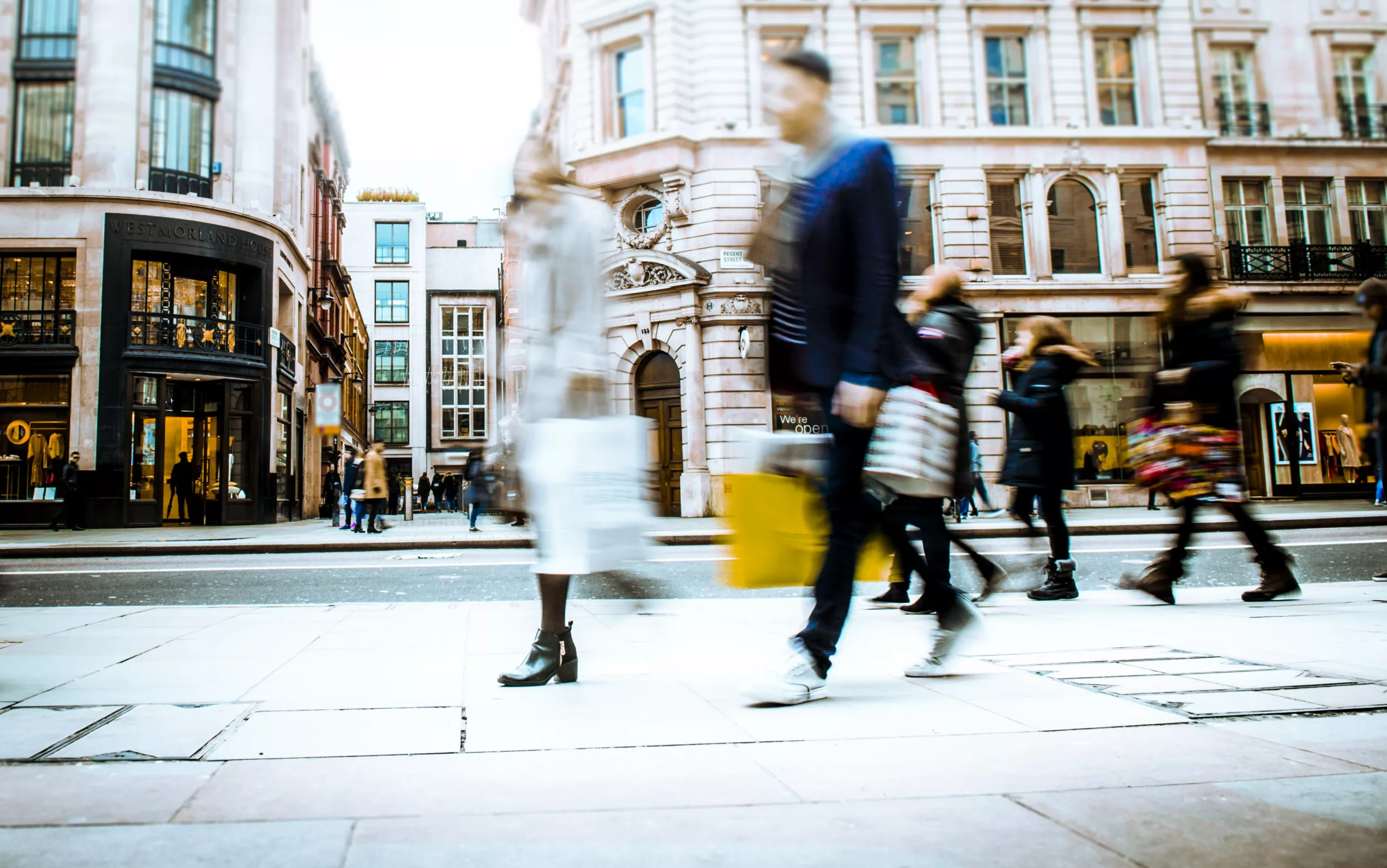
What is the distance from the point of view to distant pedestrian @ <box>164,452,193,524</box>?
22.4 m

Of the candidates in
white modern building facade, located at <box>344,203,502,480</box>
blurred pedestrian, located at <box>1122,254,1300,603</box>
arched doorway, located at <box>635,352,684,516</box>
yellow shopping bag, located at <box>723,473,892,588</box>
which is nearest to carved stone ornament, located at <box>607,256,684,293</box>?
arched doorway, located at <box>635,352,684,516</box>

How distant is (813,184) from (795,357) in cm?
57

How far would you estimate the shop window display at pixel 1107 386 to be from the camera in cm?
2398

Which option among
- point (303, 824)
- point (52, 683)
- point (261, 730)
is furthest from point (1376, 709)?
point (52, 683)

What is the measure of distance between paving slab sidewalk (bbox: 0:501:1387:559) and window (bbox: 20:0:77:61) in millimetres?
11544

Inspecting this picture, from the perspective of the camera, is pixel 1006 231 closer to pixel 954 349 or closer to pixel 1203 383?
pixel 1203 383

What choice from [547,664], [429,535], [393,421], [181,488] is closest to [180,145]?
[181,488]

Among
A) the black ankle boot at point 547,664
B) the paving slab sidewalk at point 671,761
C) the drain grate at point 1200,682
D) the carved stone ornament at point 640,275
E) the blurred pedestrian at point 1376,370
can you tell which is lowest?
the drain grate at point 1200,682

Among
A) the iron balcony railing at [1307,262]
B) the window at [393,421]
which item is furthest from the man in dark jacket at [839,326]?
the window at [393,421]

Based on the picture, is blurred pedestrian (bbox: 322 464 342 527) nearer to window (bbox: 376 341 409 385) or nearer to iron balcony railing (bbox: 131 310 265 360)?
iron balcony railing (bbox: 131 310 265 360)

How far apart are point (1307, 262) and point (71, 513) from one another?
98.1 ft

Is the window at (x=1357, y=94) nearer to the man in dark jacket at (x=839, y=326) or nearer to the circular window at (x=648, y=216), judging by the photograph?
the circular window at (x=648, y=216)

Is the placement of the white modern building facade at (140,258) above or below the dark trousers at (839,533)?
above

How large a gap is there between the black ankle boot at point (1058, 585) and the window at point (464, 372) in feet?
195
